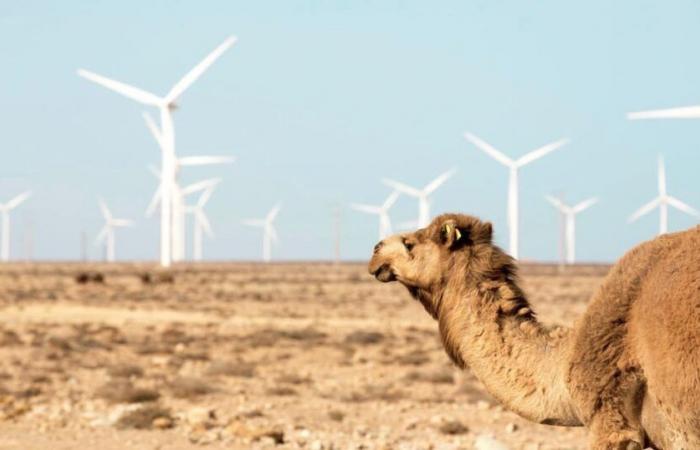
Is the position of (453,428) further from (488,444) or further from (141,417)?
(141,417)

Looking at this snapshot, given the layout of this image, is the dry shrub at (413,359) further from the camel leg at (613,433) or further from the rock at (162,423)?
the camel leg at (613,433)

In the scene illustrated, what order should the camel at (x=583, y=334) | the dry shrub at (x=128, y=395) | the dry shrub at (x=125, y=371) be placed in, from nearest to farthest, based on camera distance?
the camel at (x=583, y=334) < the dry shrub at (x=128, y=395) < the dry shrub at (x=125, y=371)

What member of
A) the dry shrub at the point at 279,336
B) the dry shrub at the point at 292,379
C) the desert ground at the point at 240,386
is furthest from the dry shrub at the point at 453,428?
the dry shrub at the point at 279,336

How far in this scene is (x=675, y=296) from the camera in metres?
6.99

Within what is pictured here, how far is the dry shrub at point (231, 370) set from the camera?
876 inches

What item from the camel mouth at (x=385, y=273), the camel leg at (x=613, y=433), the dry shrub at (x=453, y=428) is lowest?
the dry shrub at (x=453, y=428)

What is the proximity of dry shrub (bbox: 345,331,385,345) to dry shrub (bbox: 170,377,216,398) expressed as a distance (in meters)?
9.78

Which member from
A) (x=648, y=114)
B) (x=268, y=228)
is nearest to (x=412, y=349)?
(x=648, y=114)

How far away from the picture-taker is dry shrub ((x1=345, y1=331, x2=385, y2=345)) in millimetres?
30078

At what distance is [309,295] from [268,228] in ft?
216

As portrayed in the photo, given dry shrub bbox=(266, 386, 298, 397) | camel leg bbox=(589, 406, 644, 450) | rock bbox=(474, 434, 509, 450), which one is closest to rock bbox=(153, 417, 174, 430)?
rock bbox=(474, 434, 509, 450)

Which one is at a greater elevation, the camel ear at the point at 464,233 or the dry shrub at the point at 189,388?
the camel ear at the point at 464,233

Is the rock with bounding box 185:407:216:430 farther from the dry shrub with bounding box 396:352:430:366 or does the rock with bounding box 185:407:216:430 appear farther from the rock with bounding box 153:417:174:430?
the dry shrub with bounding box 396:352:430:366

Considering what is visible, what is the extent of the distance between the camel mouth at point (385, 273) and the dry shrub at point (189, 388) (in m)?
10.7
